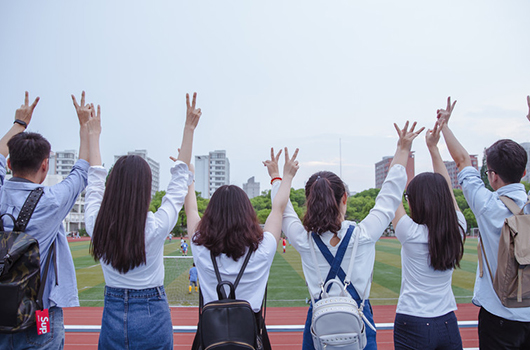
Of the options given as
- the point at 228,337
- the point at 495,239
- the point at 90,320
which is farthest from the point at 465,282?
the point at 228,337

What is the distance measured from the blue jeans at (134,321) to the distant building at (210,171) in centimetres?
10213

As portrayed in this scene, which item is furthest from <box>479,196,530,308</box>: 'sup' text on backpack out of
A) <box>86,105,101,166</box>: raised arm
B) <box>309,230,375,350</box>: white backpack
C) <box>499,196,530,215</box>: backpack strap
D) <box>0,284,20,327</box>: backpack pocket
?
<box>0,284,20,327</box>: backpack pocket

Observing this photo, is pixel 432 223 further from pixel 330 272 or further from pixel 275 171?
pixel 275 171

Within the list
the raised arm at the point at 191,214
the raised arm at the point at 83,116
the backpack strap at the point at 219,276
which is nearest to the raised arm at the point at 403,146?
the backpack strap at the point at 219,276

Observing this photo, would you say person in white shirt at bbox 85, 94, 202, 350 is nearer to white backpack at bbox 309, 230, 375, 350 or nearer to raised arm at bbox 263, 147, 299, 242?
raised arm at bbox 263, 147, 299, 242

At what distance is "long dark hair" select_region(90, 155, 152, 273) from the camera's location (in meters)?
2.03

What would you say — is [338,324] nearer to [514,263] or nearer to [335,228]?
[335,228]

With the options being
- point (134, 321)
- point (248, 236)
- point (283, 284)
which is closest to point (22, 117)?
point (134, 321)

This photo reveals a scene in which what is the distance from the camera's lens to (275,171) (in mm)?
2586

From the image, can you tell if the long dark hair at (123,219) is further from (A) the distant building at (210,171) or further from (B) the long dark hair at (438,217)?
(A) the distant building at (210,171)

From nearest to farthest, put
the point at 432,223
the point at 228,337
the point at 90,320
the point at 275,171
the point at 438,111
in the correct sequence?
the point at 228,337 → the point at 432,223 → the point at 275,171 → the point at 438,111 → the point at 90,320

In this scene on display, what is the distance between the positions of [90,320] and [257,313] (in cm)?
820

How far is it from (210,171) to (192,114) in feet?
360

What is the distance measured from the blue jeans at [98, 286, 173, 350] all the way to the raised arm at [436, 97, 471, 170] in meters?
2.20
